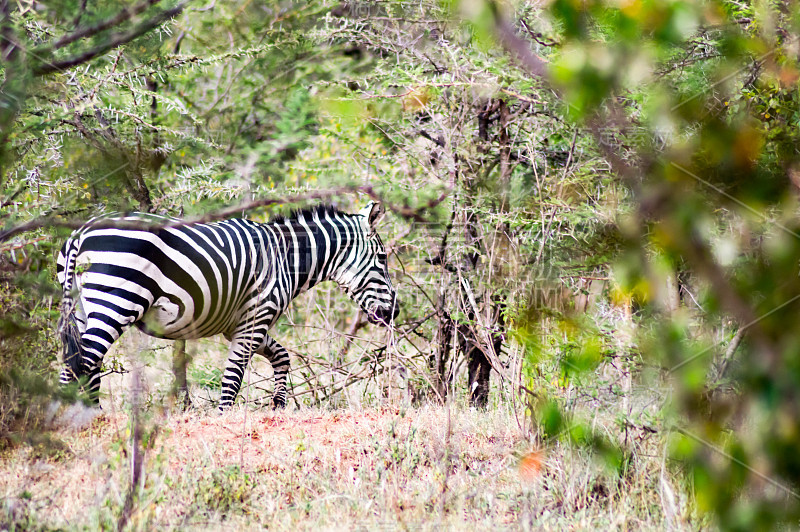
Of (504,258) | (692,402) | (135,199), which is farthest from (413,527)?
(135,199)

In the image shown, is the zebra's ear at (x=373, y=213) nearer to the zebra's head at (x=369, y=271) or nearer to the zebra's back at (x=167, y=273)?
the zebra's head at (x=369, y=271)

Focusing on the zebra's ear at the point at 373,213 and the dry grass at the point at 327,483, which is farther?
the zebra's ear at the point at 373,213

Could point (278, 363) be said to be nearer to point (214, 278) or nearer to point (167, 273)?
point (214, 278)

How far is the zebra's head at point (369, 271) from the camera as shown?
6.95 metres

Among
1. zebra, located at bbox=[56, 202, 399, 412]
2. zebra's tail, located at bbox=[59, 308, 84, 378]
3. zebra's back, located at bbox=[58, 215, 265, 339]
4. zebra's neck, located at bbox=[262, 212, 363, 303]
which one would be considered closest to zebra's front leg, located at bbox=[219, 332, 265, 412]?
zebra, located at bbox=[56, 202, 399, 412]

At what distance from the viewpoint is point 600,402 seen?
13.3 ft

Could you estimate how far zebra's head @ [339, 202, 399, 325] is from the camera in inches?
274

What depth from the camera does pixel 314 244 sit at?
6.89 metres

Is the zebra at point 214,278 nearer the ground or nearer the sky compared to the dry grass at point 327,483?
nearer the sky

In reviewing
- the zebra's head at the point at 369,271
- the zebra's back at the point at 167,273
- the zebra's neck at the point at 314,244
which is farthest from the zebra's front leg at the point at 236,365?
the zebra's head at the point at 369,271

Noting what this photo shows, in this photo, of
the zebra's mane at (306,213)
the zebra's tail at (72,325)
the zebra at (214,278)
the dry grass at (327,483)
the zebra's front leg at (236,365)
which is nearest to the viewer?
the dry grass at (327,483)

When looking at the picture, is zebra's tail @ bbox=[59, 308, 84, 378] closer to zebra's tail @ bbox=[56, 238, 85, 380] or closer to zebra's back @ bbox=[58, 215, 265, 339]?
zebra's tail @ bbox=[56, 238, 85, 380]

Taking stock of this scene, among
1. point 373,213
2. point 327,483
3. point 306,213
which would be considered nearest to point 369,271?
point 373,213

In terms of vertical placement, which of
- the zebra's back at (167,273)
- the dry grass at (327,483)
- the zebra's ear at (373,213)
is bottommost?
the dry grass at (327,483)
